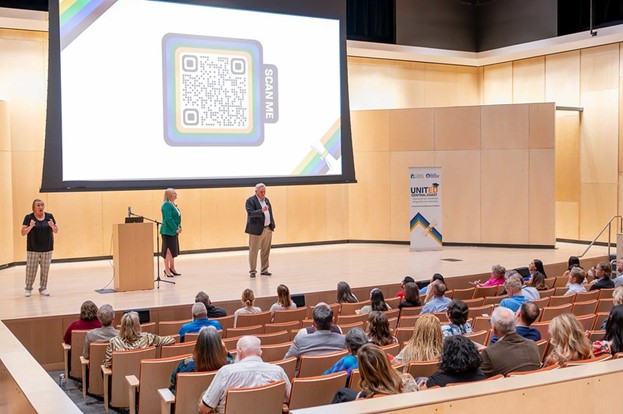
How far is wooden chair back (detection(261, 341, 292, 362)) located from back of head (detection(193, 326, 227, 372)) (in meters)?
0.82

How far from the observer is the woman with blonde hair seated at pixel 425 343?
4.33m

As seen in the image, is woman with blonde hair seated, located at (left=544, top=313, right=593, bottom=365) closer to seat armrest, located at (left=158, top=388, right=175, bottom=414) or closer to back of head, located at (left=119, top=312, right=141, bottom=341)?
seat armrest, located at (left=158, top=388, right=175, bottom=414)

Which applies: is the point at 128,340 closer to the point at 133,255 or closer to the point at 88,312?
the point at 88,312

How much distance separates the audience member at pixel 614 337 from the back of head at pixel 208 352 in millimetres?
2383

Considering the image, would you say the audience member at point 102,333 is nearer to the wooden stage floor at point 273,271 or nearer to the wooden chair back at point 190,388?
the wooden chair back at point 190,388

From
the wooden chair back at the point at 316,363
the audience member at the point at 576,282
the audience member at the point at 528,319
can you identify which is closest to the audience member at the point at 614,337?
the audience member at the point at 528,319

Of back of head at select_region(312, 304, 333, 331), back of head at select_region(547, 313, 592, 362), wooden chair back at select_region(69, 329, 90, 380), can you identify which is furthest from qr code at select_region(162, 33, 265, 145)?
back of head at select_region(547, 313, 592, 362)

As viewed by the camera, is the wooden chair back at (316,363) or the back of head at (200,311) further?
the back of head at (200,311)

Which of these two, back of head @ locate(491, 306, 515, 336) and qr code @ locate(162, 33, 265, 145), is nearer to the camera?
back of head @ locate(491, 306, 515, 336)

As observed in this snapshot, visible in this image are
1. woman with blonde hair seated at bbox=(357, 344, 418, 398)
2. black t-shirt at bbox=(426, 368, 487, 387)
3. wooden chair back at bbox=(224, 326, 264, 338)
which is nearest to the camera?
woman with blonde hair seated at bbox=(357, 344, 418, 398)

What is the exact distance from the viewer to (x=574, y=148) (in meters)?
14.6

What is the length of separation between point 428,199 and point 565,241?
379 cm

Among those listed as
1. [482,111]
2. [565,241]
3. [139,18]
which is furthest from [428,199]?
[139,18]

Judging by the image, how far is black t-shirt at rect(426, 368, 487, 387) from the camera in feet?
11.8
